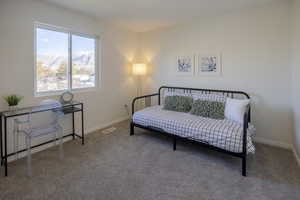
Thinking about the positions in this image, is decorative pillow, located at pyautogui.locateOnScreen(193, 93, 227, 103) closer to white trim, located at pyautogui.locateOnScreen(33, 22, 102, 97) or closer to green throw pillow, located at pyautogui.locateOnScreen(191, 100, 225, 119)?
green throw pillow, located at pyautogui.locateOnScreen(191, 100, 225, 119)

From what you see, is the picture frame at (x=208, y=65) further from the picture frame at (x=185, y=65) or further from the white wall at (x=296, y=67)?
the white wall at (x=296, y=67)

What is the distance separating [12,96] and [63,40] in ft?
4.09

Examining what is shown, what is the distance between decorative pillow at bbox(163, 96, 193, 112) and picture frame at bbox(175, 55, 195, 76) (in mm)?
659

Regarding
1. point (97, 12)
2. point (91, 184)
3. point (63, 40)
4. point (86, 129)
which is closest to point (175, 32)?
point (97, 12)

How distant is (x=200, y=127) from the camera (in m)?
2.46

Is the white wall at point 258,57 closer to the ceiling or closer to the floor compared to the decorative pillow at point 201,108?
closer to the ceiling

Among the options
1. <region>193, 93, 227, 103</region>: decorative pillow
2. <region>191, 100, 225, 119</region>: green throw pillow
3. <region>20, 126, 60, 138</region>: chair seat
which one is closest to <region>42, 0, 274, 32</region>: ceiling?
<region>193, 93, 227, 103</region>: decorative pillow

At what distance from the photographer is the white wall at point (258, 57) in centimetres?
276

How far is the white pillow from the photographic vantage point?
261 cm

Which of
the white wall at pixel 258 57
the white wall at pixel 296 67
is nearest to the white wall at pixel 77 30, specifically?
the white wall at pixel 258 57

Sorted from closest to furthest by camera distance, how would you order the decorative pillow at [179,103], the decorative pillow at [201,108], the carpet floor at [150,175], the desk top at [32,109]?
the carpet floor at [150,175] < the desk top at [32,109] < the decorative pillow at [201,108] < the decorative pillow at [179,103]

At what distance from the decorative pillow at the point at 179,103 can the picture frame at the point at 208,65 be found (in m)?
0.63

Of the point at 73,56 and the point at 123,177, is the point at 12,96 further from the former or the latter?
the point at 123,177

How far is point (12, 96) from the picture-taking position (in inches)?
89.8
